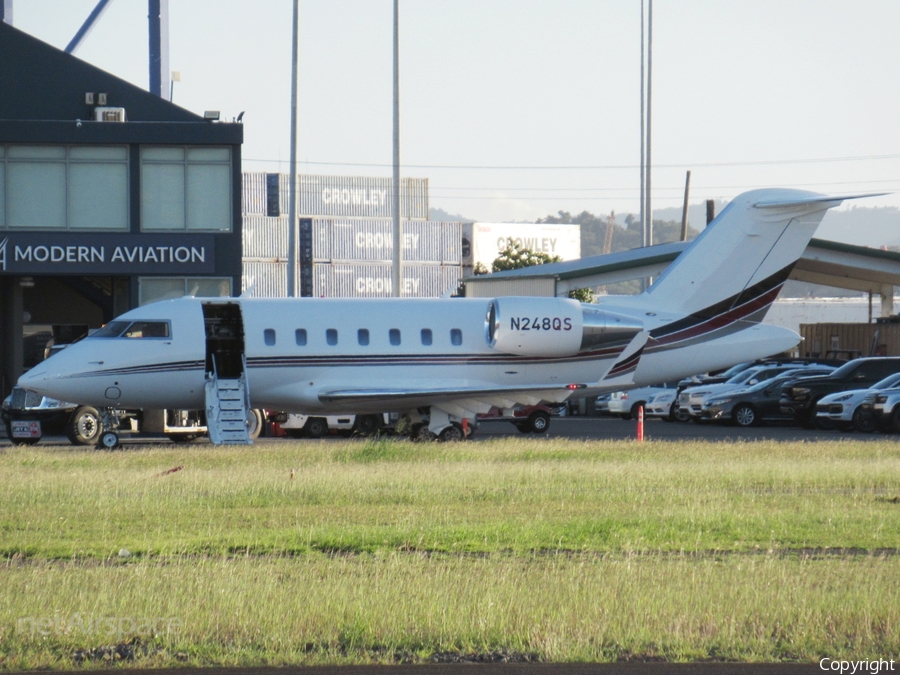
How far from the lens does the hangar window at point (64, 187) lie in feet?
121

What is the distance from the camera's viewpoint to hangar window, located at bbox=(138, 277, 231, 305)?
37.2m

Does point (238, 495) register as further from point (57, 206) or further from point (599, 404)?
point (599, 404)

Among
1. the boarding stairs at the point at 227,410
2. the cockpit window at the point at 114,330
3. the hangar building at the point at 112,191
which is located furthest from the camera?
the hangar building at the point at 112,191

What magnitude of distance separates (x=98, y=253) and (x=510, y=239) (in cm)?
9963

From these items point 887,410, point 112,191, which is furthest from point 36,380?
point 887,410

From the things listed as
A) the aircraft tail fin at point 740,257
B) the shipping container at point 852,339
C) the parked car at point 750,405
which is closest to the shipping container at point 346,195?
the shipping container at point 852,339

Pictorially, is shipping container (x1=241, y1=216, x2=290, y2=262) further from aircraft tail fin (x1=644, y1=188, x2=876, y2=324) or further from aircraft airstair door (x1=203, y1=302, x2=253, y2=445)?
aircraft airstair door (x1=203, y1=302, x2=253, y2=445)

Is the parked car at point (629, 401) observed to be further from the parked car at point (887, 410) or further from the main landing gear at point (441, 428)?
A: the main landing gear at point (441, 428)

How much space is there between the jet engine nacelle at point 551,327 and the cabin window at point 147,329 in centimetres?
726

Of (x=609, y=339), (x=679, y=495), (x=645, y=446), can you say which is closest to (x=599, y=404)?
(x=609, y=339)

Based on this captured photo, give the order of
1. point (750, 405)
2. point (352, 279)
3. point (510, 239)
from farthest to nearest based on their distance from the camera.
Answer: point (510, 239), point (352, 279), point (750, 405)

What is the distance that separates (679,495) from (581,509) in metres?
1.73

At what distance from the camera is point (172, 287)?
1468 inches

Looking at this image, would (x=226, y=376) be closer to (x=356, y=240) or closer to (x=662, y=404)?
(x=662, y=404)
